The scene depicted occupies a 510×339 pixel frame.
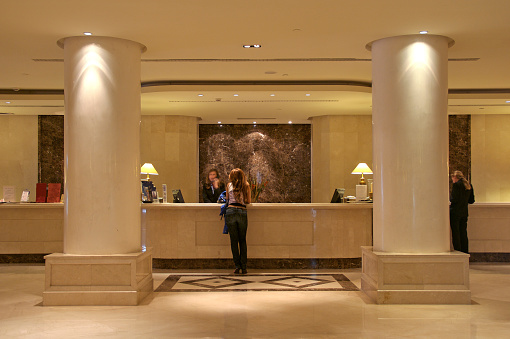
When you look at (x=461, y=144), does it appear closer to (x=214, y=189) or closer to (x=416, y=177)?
(x=214, y=189)

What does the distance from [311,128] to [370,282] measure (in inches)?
361

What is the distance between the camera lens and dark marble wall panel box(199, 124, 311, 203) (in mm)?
16484

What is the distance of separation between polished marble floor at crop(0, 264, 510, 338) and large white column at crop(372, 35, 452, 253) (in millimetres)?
892

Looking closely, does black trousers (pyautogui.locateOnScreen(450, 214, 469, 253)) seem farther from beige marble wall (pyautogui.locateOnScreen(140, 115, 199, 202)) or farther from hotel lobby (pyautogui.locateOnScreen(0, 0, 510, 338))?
beige marble wall (pyautogui.locateOnScreen(140, 115, 199, 202))

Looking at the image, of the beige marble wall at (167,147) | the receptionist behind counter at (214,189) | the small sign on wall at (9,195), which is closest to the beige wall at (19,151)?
the beige marble wall at (167,147)

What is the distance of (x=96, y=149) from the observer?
7.09 metres

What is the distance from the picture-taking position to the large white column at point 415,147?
7.13 metres

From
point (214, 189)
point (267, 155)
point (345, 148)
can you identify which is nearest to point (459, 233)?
point (214, 189)

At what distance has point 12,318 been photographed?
6.26 m

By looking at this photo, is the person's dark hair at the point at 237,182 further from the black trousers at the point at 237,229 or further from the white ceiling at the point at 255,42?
the white ceiling at the point at 255,42

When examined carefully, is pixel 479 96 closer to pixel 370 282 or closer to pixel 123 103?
pixel 370 282

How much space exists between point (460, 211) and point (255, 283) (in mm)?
4187

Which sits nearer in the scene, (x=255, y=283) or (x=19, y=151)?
(x=255, y=283)

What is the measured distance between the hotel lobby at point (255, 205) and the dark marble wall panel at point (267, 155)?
539 centimetres
